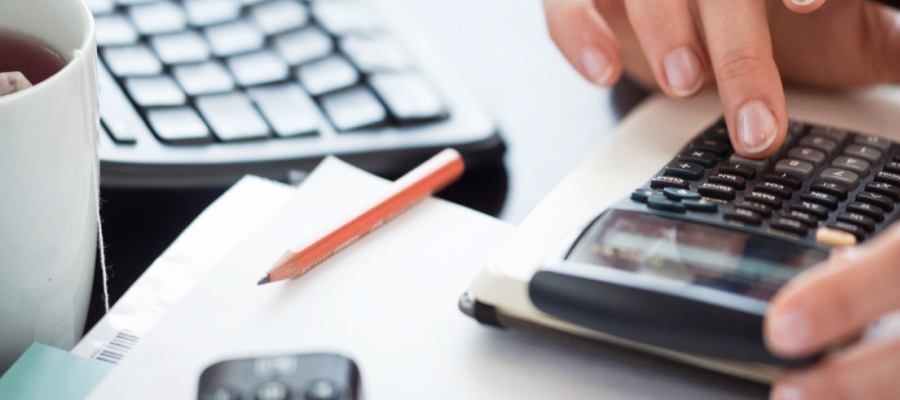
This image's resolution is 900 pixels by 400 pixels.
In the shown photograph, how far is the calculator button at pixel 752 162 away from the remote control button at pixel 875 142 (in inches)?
2.3

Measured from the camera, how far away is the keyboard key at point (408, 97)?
0.40m

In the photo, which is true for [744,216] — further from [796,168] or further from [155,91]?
[155,91]

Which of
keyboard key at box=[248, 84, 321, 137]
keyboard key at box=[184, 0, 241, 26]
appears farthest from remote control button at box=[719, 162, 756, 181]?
keyboard key at box=[184, 0, 241, 26]

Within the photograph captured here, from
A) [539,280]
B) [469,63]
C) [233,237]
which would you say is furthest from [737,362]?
[469,63]

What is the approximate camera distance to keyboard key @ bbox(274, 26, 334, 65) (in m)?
0.43

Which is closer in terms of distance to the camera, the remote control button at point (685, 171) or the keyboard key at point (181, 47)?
the remote control button at point (685, 171)

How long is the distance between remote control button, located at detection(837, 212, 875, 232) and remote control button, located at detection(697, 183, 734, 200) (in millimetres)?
40

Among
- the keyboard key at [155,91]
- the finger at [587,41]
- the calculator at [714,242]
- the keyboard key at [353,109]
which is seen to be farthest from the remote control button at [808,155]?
the keyboard key at [155,91]

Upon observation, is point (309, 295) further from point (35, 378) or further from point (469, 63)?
point (469, 63)

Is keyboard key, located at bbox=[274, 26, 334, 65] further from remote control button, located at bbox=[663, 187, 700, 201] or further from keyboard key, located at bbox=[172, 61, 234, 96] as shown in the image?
remote control button, located at bbox=[663, 187, 700, 201]

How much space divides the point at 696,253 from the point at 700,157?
84 millimetres

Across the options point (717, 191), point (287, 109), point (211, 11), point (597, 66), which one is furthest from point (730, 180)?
point (211, 11)

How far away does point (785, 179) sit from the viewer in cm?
30

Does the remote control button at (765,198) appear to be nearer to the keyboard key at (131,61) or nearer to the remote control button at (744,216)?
the remote control button at (744,216)
